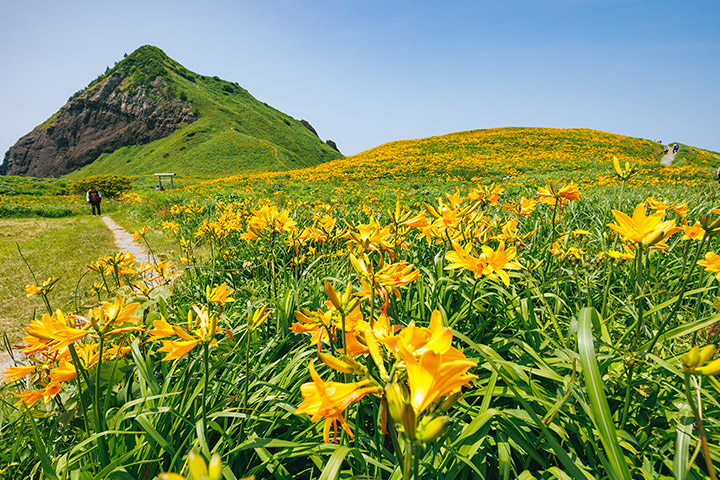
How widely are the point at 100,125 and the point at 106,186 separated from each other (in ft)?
164

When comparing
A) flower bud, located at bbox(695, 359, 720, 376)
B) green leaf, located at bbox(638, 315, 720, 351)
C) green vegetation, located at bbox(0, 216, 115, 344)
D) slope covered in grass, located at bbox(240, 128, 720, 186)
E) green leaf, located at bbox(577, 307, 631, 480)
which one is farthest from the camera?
slope covered in grass, located at bbox(240, 128, 720, 186)

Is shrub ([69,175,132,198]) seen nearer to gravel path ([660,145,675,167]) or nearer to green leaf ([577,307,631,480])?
green leaf ([577,307,631,480])

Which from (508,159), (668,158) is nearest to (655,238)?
(508,159)

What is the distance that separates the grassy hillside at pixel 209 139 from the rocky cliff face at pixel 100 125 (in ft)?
6.32

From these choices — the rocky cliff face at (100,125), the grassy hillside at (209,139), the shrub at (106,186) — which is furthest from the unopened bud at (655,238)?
the rocky cliff face at (100,125)

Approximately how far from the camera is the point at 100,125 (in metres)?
54.2

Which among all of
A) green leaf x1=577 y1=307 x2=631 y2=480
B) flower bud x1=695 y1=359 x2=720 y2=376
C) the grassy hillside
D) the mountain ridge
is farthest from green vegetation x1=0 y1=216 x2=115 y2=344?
the mountain ridge

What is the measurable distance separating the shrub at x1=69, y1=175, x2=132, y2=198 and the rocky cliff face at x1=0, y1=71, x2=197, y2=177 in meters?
31.6

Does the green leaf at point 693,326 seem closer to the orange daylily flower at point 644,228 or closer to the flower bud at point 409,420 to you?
the orange daylily flower at point 644,228

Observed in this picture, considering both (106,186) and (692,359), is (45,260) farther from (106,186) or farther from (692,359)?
(106,186)

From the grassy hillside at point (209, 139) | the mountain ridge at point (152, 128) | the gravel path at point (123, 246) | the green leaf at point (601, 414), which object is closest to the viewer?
the green leaf at point (601, 414)

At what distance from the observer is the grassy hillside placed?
36.2 metres

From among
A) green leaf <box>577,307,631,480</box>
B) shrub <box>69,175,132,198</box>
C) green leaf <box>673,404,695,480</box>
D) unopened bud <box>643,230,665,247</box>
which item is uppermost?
shrub <box>69,175,132,198</box>

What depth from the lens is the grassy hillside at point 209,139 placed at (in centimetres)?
3616
